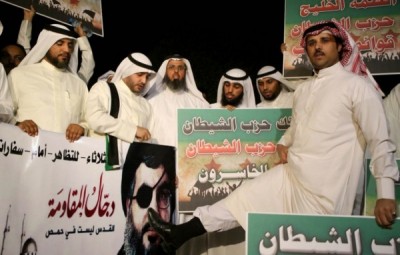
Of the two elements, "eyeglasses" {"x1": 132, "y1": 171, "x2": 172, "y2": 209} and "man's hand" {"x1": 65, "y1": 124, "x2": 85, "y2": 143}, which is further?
"eyeglasses" {"x1": 132, "y1": 171, "x2": 172, "y2": 209}

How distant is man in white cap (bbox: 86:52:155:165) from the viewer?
347 cm

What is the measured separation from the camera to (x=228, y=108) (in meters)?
3.83

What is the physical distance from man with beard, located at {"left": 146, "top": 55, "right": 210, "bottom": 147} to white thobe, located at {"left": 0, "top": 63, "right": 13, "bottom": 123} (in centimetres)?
138

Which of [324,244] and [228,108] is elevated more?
[228,108]

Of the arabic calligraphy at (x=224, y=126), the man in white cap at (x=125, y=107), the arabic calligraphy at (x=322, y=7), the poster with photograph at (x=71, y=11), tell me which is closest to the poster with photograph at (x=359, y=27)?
the arabic calligraphy at (x=322, y=7)

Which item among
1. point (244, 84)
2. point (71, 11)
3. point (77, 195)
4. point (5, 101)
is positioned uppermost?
point (71, 11)

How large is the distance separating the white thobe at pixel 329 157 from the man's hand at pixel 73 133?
976 mm

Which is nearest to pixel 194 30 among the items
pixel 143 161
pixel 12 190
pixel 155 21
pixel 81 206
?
pixel 155 21

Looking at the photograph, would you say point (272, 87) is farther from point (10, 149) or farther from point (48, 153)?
point (10, 149)

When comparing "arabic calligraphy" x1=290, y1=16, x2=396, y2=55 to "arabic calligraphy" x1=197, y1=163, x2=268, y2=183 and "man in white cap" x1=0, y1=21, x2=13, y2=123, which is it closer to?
"arabic calligraphy" x1=197, y1=163, x2=268, y2=183

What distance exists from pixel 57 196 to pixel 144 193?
0.70 m

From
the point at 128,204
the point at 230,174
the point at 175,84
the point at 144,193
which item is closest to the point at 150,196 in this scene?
the point at 144,193

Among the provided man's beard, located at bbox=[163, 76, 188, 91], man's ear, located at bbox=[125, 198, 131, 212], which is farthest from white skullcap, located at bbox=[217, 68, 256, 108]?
man's ear, located at bbox=[125, 198, 131, 212]

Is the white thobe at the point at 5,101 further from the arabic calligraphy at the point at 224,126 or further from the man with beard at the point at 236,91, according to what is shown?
the man with beard at the point at 236,91
